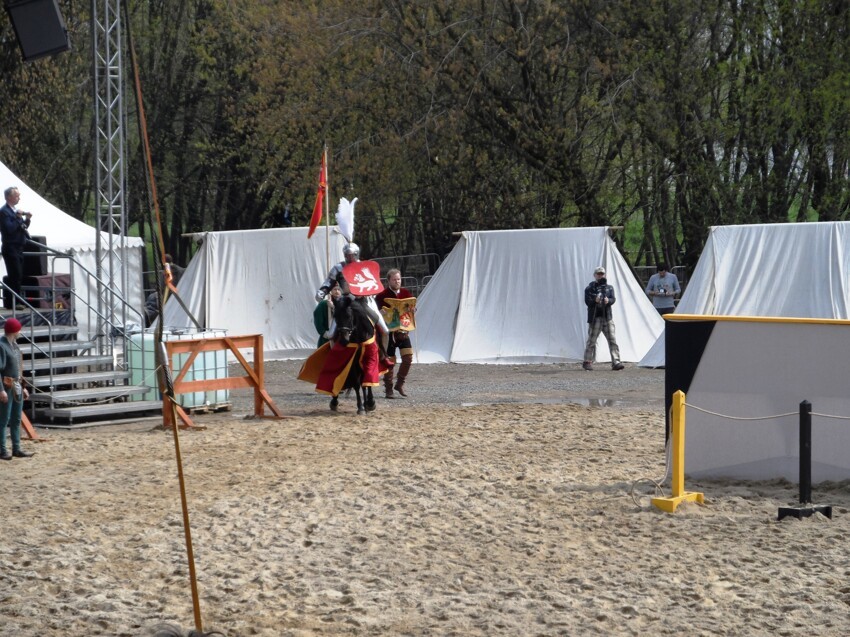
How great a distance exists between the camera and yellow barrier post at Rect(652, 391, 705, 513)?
25.8 feet

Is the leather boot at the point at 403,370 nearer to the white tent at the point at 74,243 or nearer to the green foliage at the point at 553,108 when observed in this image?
the white tent at the point at 74,243

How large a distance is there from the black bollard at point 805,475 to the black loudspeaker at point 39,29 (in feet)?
35.1

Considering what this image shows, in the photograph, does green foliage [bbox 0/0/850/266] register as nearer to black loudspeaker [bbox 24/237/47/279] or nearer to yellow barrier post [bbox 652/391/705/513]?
black loudspeaker [bbox 24/237/47/279]

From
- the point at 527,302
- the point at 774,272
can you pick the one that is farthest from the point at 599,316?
the point at 774,272

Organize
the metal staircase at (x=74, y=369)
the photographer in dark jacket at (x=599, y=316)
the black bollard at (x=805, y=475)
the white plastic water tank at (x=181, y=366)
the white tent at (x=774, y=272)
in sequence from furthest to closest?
the photographer in dark jacket at (x=599, y=316) → the white tent at (x=774, y=272) → the white plastic water tank at (x=181, y=366) → the metal staircase at (x=74, y=369) → the black bollard at (x=805, y=475)

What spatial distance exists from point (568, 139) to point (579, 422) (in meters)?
14.9

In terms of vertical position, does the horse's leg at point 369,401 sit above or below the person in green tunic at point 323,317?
below

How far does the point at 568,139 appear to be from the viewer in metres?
26.2

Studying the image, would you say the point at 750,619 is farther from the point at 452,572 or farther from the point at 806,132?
the point at 806,132

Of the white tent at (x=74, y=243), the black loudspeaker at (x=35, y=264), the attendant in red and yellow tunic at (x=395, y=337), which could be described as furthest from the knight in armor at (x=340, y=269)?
the black loudspeaker at (x=35, y=264)

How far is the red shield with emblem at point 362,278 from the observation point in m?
13.1

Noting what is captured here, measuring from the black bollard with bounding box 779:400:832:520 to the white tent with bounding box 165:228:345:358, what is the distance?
13543mm

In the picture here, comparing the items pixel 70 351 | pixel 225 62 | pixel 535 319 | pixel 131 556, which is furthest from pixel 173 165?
pixel 131 556

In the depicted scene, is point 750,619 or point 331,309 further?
point 331,309
